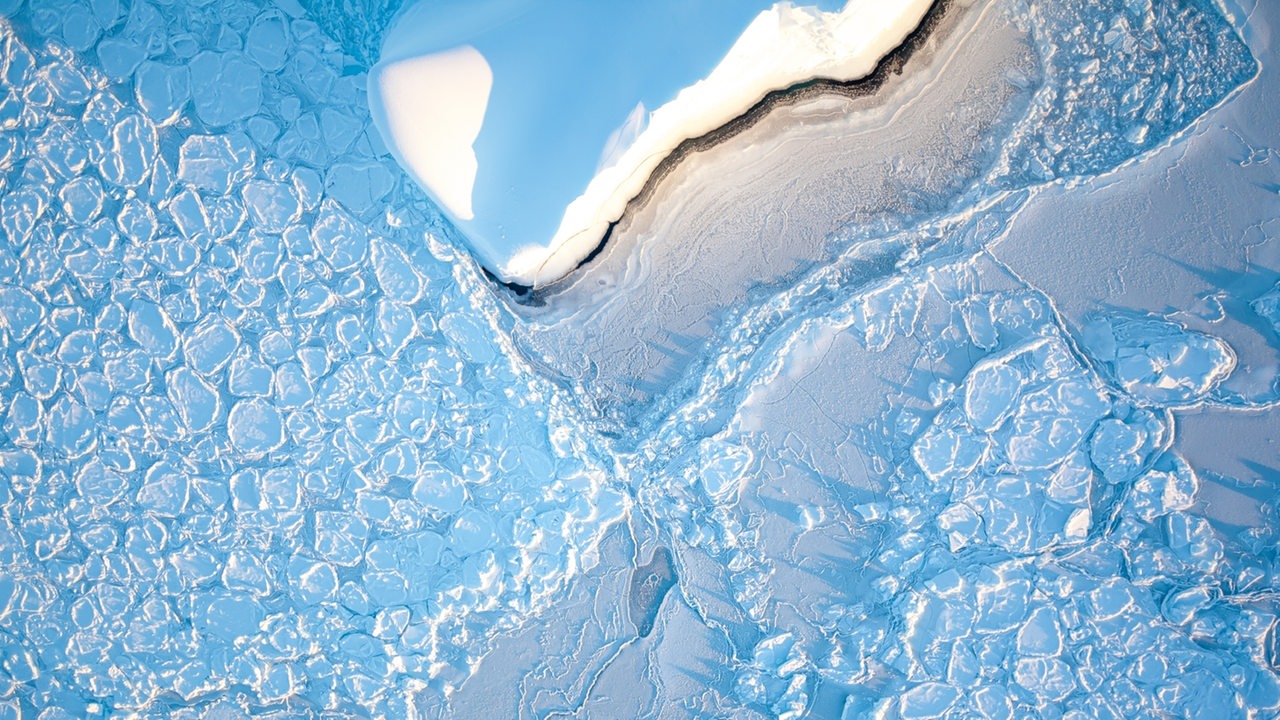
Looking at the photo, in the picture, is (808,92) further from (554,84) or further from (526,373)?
(526,373)

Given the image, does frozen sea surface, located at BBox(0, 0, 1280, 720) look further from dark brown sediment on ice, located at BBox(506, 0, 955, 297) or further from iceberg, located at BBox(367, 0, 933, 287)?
iceberg, located at BBox(367, 0, 933, 287)

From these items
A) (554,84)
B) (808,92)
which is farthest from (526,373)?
(808,92)

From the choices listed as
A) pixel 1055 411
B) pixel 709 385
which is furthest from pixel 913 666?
pixel 709 385

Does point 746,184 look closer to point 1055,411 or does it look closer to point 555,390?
point 555,390

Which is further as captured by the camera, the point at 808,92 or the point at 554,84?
the point at 808,92

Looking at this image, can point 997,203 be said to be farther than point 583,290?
No

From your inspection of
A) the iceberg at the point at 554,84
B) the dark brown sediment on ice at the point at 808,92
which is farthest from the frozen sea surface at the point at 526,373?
the iceberg at the point at 554,84
